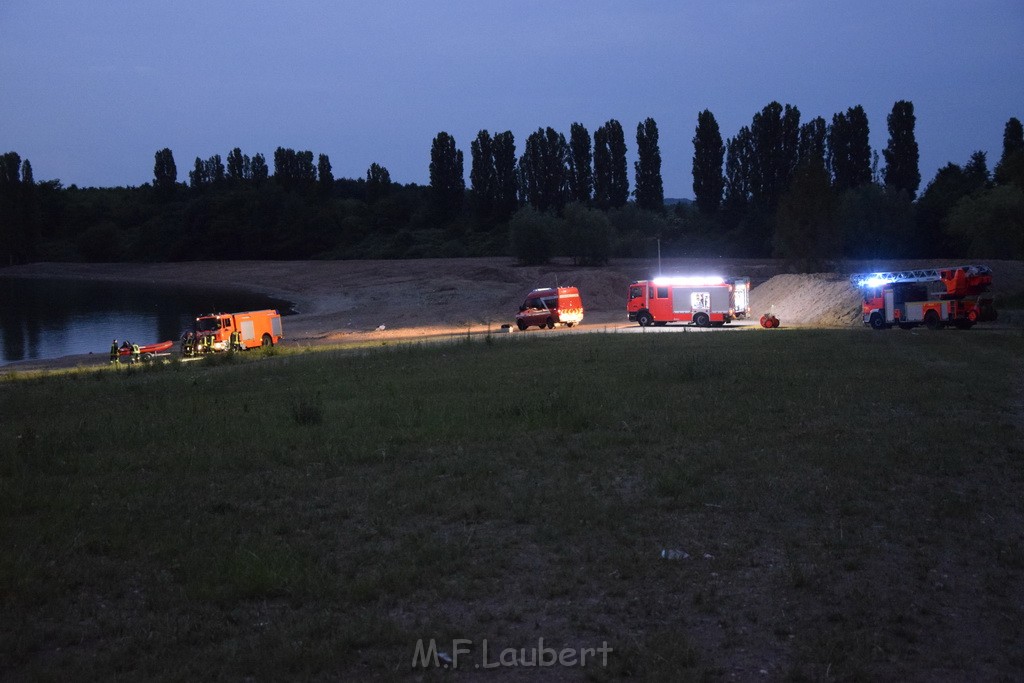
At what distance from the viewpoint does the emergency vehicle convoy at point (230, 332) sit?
46.3 meters

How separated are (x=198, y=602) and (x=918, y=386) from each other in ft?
50.8

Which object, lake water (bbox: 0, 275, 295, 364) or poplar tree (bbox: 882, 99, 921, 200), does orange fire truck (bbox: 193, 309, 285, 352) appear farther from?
poplar tree (bbox: 882, 99, 921, 200)

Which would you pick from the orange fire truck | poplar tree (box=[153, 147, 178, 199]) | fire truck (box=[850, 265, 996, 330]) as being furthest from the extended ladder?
poplar tree (box=[153, 147, 178, 199])

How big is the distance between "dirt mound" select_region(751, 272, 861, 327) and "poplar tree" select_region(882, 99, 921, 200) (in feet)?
172

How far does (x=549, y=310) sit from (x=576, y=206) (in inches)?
1715

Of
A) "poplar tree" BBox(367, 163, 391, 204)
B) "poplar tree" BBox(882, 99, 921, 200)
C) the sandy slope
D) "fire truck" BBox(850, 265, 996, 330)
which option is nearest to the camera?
"fire truck" BBox(850, 265, 996, 330)

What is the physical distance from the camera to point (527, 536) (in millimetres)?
8484

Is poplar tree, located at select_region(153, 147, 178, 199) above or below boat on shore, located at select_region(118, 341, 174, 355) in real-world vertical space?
above

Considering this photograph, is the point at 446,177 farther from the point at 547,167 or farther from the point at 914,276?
the point at 914,276

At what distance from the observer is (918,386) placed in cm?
1820

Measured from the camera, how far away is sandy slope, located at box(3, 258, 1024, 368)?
5434cm

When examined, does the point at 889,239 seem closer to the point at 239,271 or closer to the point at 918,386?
the point at 918,386

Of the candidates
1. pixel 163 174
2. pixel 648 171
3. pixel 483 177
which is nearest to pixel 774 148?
pixel 648 171

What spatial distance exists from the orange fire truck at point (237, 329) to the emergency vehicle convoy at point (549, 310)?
13977 mm
